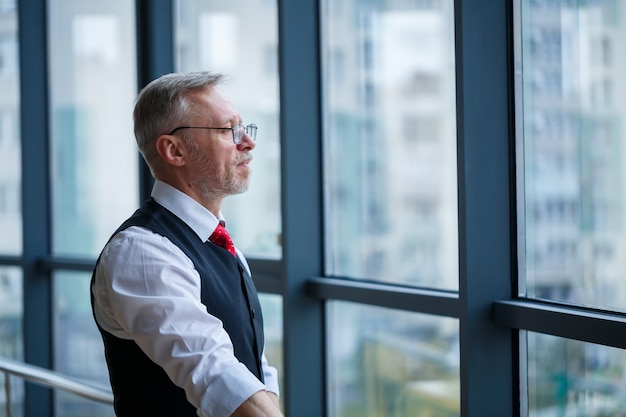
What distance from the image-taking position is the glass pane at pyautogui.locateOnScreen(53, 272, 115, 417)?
4.46 metres

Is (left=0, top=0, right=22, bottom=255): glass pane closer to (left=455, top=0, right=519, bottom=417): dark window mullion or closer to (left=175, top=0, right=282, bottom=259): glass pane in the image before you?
(left=175, top=0, right=282, bottom=259): glass pane

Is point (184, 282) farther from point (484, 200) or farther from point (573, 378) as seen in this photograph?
point (573, 378)

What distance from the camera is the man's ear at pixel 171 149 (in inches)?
69.1

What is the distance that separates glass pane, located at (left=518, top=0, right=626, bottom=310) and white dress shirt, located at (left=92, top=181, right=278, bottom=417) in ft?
3.85

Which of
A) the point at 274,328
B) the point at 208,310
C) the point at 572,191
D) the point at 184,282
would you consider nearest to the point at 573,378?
the point at 572,191

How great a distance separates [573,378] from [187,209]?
4.13 ft

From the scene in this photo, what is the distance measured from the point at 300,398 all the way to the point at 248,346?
4.94 ft

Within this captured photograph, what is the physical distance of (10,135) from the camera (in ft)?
15.4

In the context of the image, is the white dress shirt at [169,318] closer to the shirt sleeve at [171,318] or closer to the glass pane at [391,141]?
the shirt sleeve at [171,318]

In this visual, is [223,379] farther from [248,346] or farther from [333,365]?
[333,365]

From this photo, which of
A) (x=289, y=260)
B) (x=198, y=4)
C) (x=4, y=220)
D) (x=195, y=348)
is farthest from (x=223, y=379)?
(x=4, y=220)

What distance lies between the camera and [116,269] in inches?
57.4

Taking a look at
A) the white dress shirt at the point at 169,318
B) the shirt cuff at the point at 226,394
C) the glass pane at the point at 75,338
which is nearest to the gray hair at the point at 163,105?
the white dress shirt at the point at 169,318

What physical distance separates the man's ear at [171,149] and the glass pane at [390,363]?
48.8 inches
